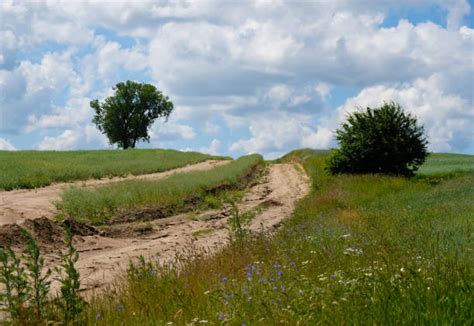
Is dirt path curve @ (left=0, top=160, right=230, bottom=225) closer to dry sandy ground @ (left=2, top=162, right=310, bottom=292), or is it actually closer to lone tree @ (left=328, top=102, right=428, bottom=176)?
dry sandy ground @ (left=2, top=162, right=310, bottom=292)

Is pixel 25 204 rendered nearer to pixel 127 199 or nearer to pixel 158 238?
pixel 127 199

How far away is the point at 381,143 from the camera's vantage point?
29.7 metres

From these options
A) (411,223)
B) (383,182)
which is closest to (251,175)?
(383,182)

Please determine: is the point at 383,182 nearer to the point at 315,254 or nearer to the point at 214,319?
the point at 315,254

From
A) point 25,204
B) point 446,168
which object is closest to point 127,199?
point 25,204

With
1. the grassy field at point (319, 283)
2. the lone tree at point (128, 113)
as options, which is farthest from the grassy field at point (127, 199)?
the lone tree at point (128, 113)

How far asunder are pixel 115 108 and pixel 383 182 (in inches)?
2289

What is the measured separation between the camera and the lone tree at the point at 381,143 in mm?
29672

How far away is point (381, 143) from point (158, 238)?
1666 cm

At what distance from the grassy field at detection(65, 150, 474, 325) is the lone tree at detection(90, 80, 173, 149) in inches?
2673

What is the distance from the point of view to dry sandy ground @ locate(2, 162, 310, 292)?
12.0 meters

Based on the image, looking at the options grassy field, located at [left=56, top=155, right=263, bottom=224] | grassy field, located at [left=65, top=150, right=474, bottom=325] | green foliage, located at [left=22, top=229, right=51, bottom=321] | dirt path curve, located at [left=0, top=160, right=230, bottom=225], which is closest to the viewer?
grassy field, located at [left=65, top=150, right=474, bottom=325]

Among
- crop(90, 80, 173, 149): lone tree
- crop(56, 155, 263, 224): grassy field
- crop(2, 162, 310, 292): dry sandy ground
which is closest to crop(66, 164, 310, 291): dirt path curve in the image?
crop(2, 162, 310, 292): dry sandy ground

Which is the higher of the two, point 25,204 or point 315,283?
point 25,204
